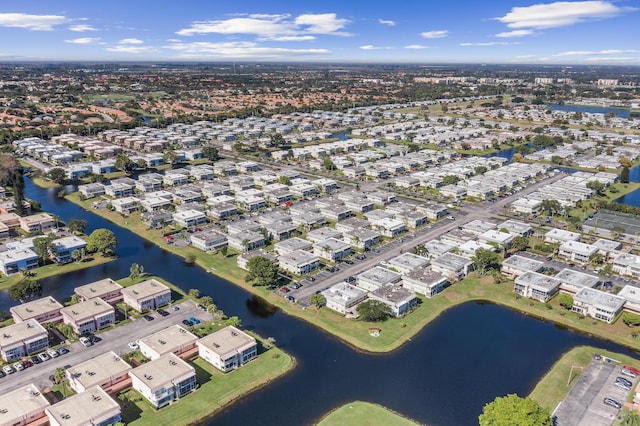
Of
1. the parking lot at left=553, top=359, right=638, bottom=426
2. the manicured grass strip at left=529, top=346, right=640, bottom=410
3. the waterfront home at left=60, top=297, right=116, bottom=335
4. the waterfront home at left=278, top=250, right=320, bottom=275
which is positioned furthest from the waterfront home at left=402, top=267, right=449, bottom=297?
the waterfront home at left=60, top=297, right=116, bottom=335

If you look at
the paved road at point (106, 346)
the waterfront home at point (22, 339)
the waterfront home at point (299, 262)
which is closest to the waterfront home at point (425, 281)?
the waterfront home at point (299, 262)

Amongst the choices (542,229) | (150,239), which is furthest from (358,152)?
(150,239)

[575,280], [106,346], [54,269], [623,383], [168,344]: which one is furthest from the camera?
[54,269]

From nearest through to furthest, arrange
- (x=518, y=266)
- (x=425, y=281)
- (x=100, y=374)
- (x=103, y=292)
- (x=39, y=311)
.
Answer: (x=100, y=374) → (x=39, y=311) → (x=103, y=292) → (x=425, y=281) → (x=518, y=266)

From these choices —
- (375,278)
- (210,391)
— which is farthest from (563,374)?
(210,391)

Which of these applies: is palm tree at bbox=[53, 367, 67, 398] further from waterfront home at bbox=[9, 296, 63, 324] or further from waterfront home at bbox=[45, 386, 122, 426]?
waterfront home at bbox=[9, 296, 63, 324]

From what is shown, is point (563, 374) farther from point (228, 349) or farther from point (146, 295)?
point (146, 295)
